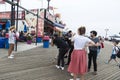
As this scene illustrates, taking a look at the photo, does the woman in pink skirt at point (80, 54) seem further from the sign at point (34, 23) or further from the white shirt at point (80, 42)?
the sign at point (34, 23)

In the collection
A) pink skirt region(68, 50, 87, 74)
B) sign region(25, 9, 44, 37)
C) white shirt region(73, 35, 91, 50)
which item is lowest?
pink skirt region(68, 50, 87, 74)

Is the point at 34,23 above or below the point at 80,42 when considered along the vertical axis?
above

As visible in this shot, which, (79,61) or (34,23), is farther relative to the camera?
(34,23)

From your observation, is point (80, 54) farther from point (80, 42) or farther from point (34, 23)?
point (34, 23)

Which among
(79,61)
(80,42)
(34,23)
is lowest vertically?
(79,61)

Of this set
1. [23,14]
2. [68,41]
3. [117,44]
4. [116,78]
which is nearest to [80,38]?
[116,78]

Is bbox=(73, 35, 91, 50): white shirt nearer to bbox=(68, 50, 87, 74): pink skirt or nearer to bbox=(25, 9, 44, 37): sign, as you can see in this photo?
bbox=(68, 50, 87, 74): pink skirt

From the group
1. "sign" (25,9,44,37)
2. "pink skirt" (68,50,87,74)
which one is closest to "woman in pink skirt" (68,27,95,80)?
"pink skirt" (68,50,87,74)

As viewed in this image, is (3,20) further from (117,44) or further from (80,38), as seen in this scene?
(80,38)

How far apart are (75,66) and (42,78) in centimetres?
136

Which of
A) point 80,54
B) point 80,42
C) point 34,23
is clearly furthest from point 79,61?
point 34,23

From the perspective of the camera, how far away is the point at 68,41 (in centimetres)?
1085

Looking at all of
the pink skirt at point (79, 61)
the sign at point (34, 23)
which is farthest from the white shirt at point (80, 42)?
the sign at point (34, 23)

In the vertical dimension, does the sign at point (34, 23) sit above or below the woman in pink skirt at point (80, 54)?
above
